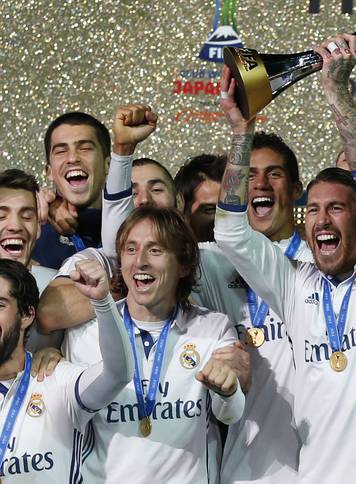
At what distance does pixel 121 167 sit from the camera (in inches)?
121

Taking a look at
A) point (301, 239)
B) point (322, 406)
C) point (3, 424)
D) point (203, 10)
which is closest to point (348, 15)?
point (203, 10)

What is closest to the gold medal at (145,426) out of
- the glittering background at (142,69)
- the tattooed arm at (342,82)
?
the tattooed arm at (342,82)

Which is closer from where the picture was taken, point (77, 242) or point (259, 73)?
point (259, 73)

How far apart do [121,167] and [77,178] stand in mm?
315

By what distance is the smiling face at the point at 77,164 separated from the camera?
3324mm

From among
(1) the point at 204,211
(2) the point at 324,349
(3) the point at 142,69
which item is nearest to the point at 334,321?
(2) the point at 324,349

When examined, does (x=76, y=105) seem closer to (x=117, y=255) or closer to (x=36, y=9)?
(x=36, y=9)

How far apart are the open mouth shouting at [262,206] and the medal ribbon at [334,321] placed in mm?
428

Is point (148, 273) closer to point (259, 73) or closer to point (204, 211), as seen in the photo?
point (259, 73)

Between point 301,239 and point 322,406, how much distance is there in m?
0.60

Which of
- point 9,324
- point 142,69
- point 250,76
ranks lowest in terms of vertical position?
point 9,324

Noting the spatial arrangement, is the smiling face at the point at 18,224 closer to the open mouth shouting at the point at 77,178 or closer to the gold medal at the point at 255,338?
the open mouth shouting at the point at 77,178

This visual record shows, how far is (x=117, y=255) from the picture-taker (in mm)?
2922

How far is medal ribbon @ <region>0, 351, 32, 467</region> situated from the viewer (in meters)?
2.67
